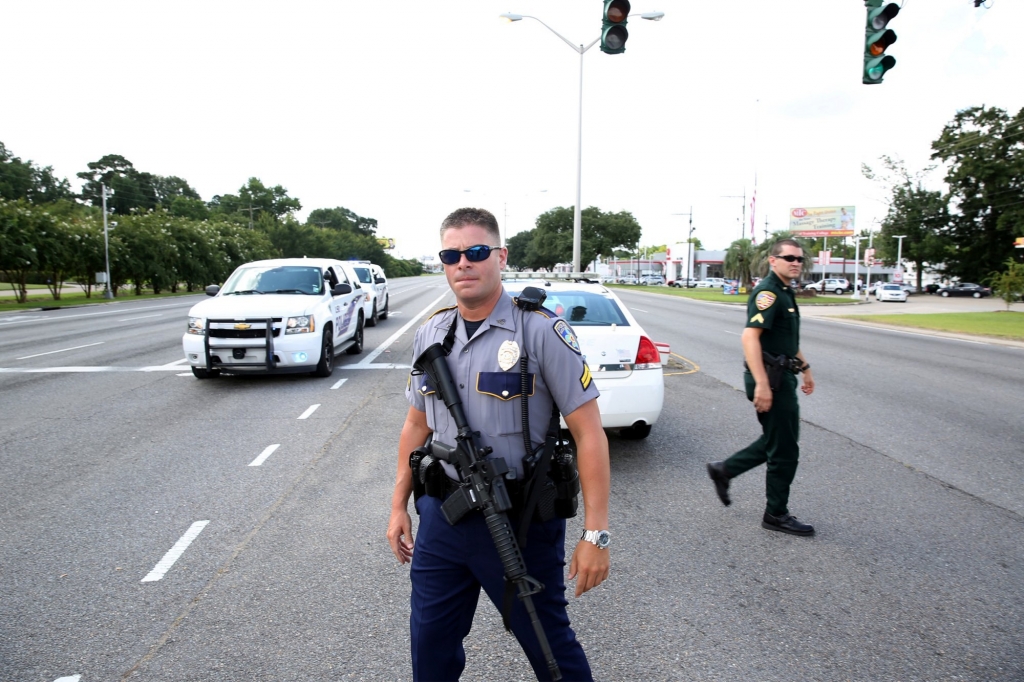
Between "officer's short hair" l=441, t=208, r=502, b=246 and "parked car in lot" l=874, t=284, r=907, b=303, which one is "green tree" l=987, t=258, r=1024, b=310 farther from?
"officer's short hair" l=441, t=208, r=502, b=246

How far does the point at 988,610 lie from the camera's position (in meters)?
3.46

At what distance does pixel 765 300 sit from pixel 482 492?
2.99 metres

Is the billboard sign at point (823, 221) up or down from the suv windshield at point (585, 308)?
up

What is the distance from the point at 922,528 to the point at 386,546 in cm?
349

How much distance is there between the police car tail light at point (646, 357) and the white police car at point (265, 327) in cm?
565

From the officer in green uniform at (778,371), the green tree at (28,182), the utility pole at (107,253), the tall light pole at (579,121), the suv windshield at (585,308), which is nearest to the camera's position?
the officer in green uniform at (778,371)

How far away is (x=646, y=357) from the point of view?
20.5ft

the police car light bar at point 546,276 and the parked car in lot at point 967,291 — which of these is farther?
the parked car in lot at point 967,291

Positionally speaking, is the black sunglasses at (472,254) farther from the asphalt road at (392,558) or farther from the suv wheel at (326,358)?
the suv wheel at (326,358)

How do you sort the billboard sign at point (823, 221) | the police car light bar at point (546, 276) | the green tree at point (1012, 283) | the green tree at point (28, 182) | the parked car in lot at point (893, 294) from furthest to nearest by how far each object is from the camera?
the green tree at point (28, 182) < the billboard sign at point (823, 221) < the parked car in lot at point (893, 294) < the green tree at point (1012, 283) < the police car light bar at point (546, 276)

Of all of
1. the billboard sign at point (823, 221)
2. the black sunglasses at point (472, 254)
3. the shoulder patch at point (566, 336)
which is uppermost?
the billboard sign at point (823, 221)

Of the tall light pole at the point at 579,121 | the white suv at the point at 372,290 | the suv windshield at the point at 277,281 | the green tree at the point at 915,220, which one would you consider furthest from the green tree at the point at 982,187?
the suv windshield at the point at 277,281

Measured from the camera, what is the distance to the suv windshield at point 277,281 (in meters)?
11.3

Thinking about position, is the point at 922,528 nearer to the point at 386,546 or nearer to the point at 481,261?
the point at 386,546
